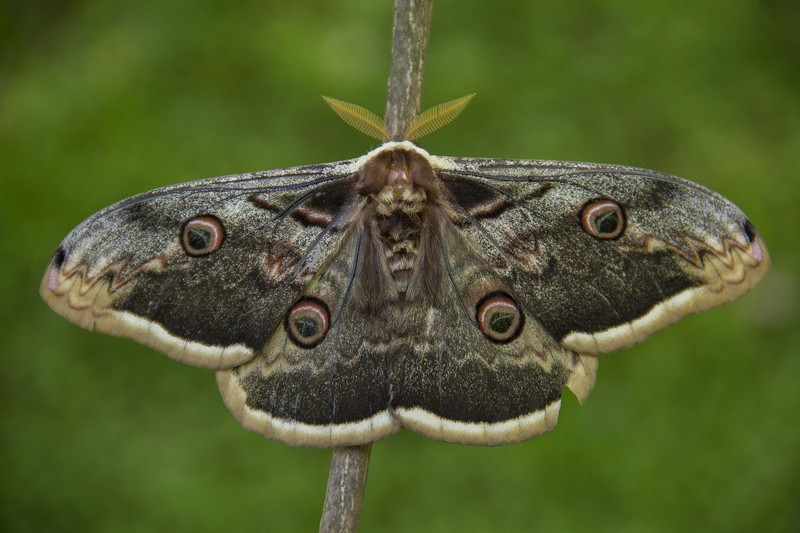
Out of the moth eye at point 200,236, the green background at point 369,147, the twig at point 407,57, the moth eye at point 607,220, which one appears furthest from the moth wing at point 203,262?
the green background at point 369,147

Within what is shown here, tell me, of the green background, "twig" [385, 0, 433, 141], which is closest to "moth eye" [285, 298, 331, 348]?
"twig" [385, 0, 433, 141]

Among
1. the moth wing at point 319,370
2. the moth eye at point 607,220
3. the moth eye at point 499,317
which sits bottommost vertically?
the moth wing at point 319,370

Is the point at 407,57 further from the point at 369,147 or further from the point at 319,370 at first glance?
the point at 369,147

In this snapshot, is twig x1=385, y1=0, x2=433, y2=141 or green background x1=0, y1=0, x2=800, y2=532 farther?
green background x1=0, y1=0, x2=800, y2=532

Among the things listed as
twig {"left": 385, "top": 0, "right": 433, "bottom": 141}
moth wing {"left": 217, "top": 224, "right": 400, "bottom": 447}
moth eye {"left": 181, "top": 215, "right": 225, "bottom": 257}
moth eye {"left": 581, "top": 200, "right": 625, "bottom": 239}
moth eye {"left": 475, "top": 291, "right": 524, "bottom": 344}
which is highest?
twig {"left": 385, "top": 0, "right": 433, "bottom": 141}

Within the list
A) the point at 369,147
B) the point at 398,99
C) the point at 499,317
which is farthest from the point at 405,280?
the point at 369,147

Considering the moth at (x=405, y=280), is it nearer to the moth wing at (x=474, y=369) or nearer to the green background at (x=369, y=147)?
the moth wing at (x=474, y=369)

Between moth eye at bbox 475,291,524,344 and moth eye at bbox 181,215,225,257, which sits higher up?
moth eye at bbox 181,215,225,257

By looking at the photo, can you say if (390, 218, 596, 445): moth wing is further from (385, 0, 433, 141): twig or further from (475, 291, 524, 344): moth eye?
(385, 0, 433, 141): twig

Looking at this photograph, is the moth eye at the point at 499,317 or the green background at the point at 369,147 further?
the green background at the point at 369,147
